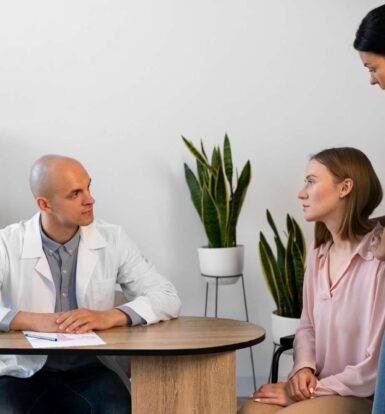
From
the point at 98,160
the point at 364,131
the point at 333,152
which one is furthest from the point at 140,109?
the point at 333,152

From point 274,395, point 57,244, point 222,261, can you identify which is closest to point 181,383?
point 274,395

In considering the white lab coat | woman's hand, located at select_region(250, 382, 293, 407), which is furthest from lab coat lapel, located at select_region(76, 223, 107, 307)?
woman's hand, located at select_region(250, 382, 293, 407)

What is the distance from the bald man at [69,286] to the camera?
9.32ft

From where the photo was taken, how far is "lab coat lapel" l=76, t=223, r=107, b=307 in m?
3.02

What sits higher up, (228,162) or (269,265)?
(228,162)

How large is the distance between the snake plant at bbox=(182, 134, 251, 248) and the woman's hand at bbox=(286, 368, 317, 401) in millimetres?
1361

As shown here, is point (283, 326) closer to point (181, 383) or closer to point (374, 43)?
point (181, 383)

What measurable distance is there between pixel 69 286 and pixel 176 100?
148cm

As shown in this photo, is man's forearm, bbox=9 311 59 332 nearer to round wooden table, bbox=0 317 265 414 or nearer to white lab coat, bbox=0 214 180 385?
round wooden table, bbox=0 317 265 414

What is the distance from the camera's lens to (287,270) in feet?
12.1

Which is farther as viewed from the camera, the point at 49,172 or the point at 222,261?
the point at 222,261

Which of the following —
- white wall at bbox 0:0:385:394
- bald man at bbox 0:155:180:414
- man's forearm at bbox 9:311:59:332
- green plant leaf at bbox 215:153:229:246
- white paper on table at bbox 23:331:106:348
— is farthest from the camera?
white wall at bbox 0:0:385:394

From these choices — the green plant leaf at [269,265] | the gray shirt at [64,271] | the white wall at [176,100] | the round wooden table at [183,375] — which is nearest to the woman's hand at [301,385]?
the round wooden table at [183,375]

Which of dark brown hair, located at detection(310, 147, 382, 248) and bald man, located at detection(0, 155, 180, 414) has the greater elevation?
dark brown hair, located at detection(310, 147, 382, 248)
